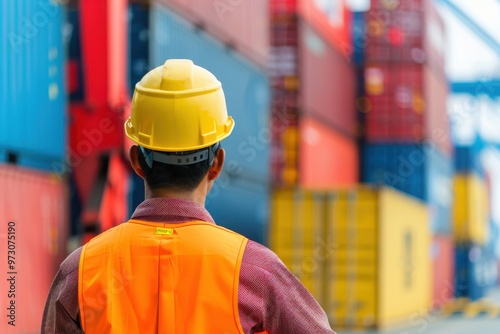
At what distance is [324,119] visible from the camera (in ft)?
70.7

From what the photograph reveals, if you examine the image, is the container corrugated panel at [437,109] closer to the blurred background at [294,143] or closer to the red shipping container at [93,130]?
the blurred background at [294,143]

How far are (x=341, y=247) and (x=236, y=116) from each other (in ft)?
9.98

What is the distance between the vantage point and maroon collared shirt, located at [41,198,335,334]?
6.27 ft

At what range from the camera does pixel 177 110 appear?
2.06 metres

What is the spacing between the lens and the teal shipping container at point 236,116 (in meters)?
12.0

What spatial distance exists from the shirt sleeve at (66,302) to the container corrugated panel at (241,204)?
36.0 ft

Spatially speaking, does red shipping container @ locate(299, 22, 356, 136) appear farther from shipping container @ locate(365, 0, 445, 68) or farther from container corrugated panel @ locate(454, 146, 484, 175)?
container corrugated panel @ locate(454, 146, 484, 175)

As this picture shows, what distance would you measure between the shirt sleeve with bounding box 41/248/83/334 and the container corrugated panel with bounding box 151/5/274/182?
940 cm

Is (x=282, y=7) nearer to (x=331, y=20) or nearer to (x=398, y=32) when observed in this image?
(x=331, y=20)

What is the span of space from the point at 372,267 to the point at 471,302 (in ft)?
49.0

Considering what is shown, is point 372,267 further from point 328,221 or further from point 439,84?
point 439,84

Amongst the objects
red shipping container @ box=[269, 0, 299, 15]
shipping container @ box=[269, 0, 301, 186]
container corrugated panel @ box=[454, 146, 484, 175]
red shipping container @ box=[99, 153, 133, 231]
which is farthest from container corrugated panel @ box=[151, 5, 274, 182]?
container corrugated panel @ box=[454, 146, 484, 175]

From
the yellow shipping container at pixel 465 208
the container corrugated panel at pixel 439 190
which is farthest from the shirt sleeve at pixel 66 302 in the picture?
the yellow shipping container at pixel 465 208

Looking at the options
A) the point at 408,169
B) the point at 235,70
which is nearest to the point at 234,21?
the point at 235,70
